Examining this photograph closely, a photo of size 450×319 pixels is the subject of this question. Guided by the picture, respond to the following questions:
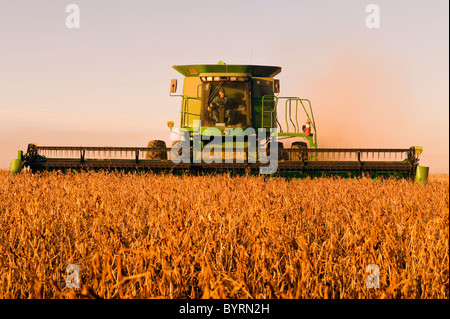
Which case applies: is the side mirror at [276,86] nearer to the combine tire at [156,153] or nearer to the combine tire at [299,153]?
the combine tire at [299,153]

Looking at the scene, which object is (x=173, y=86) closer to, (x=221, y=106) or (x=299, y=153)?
(x=221, y=106)

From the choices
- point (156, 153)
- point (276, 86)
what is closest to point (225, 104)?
point (276, 86)

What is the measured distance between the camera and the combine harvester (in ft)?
30.0

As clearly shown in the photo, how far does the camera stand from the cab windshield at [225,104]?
1034 centimetres

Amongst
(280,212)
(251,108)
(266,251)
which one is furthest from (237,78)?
(266,251)

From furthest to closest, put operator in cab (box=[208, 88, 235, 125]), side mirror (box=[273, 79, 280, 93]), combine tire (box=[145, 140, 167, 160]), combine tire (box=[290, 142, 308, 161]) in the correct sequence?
combine tire (box=[145, 140, 167, 160]) → operator in cab (box=[208, 88, 235, 125]) → side mirror (box=[273, 79, 280, 93]) → combine tire (box=[290, 142, 308, 161])

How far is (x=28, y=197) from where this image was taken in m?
5.17

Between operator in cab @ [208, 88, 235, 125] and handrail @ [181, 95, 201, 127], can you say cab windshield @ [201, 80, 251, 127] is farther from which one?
handrail @ [181, 95, 201, 127]

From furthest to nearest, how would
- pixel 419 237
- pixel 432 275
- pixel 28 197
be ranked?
pixel 28 197 → pixel 419 237 → pixel 432 275

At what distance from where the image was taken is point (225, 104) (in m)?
10.4

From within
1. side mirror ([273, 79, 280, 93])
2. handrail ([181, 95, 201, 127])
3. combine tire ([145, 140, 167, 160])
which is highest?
side mirror ([273, 79, 280, 93])

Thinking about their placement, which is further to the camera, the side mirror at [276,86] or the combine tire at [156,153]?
the combine tire at [156,153]
